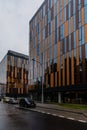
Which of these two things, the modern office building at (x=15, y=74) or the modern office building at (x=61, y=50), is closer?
the modern office building at (x=61, y=50)

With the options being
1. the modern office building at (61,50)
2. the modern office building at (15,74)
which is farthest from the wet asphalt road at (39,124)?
the modern office building at (15,74)

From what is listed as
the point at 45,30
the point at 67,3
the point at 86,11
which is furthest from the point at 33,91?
the point at 86,11

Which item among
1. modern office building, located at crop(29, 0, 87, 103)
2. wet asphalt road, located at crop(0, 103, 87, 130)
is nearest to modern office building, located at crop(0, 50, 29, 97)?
modern office building, located at crop(29, 0, 87, 103)

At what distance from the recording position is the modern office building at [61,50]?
47.8 meters

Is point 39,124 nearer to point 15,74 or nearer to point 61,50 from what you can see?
point 61,50

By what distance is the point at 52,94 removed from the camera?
62.6 meters

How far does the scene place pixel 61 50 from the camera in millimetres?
56406

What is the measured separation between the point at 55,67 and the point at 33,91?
717 inches

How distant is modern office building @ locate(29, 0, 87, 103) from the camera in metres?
47.8

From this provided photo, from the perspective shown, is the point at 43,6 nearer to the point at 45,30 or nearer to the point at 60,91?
the point at 45,30

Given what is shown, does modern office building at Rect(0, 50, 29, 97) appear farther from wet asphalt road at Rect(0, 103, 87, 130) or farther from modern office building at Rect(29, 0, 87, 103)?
wet asphalt road at Rect(0, 103, 87, 130)

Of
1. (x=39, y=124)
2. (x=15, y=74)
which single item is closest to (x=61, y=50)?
(x=39, y=124)

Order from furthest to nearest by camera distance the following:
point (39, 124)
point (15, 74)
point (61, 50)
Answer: point (15, 74) → point (61, 50) → point (39, 124)

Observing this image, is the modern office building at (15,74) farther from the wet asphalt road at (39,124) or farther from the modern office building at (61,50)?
the wet asphalt road at (39,124)
